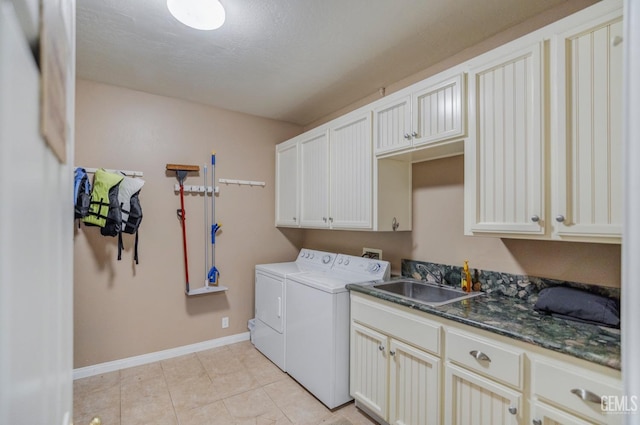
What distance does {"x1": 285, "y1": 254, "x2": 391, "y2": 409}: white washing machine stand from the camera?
232cm

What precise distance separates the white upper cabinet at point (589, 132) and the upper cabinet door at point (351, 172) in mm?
1232

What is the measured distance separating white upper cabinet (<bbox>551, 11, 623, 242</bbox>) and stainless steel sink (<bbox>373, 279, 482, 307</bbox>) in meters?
0.84

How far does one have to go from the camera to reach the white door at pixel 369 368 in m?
2.03

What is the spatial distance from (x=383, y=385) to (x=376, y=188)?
1334 mm

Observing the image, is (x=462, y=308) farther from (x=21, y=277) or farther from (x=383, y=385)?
(x=21, y=277)

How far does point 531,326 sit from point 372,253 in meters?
1.58

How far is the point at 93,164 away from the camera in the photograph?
2795 millimetres

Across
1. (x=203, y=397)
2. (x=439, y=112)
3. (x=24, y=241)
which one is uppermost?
(x=439, y=112)

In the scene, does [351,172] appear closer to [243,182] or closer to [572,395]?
[243,182]

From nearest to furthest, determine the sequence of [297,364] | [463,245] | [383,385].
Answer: [383,385], [463,245], [297,364]

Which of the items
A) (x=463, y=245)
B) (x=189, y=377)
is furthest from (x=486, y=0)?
(x=189, y=377)

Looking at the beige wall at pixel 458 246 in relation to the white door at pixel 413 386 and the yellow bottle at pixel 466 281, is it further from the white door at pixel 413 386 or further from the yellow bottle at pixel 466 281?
the white door at pixel 413 386

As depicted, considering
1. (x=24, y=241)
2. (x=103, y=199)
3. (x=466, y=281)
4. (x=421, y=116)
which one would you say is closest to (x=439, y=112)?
(x=421, y=116)

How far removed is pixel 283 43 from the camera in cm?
221
